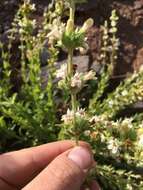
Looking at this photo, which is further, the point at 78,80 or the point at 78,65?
the point at 78,65

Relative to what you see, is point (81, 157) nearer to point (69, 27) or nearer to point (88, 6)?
point (69, 27)

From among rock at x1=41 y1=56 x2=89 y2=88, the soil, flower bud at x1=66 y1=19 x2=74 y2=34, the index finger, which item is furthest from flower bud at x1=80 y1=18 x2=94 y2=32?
the soil

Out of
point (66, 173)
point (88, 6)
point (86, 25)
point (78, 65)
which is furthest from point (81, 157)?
point (88, 6)

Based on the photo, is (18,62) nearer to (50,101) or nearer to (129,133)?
(50,101)

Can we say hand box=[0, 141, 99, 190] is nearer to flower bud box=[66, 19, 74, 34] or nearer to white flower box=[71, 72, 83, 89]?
white flower box=[71, 72, 83, 89]

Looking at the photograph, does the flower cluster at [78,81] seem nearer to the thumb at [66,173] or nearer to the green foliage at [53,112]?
the thumb at [66,173]
